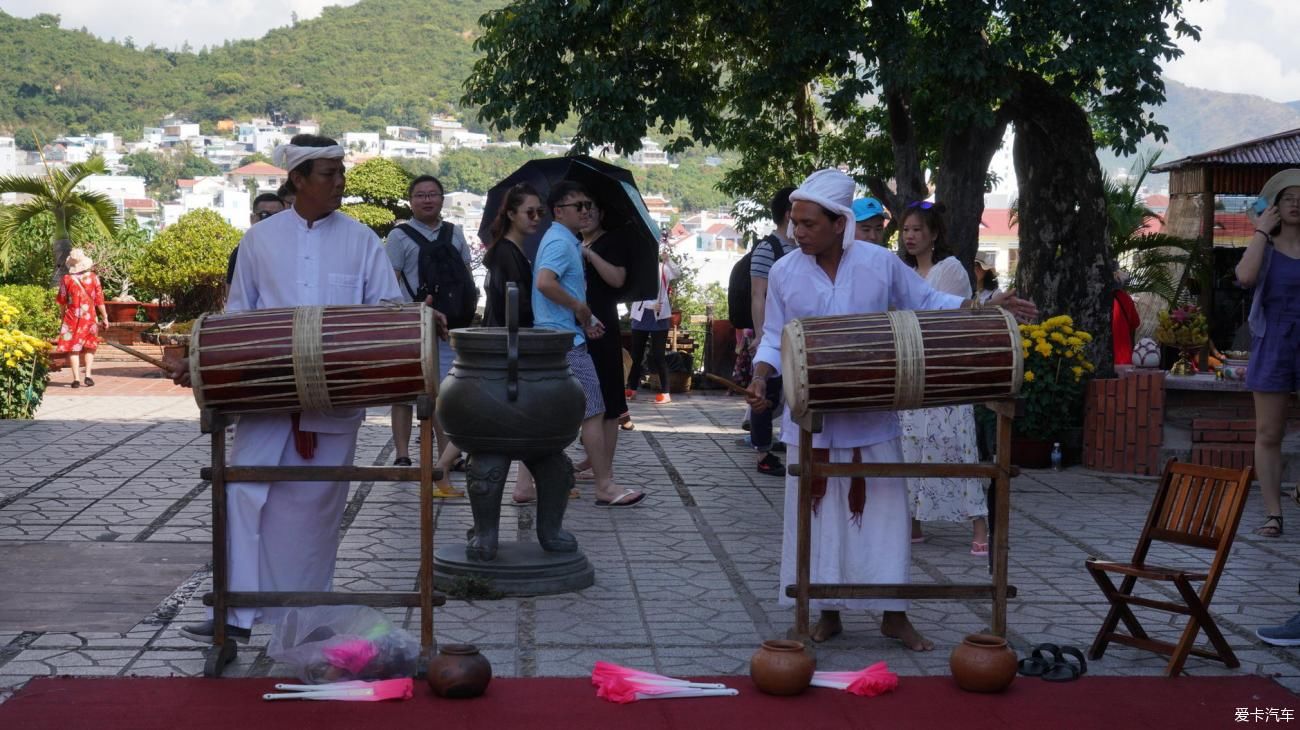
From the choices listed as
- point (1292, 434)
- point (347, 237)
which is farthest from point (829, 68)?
point (347, 237)

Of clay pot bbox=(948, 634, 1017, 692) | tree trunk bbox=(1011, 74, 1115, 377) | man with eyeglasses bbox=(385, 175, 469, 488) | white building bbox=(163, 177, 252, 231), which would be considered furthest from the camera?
white building bbox=(163, 177, 252, 231)

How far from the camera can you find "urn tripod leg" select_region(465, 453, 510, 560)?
19.6 ft

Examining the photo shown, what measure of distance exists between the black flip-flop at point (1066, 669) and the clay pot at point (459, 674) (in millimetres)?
1865

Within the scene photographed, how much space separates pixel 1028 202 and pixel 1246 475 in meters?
6.98

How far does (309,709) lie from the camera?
14.3 ft

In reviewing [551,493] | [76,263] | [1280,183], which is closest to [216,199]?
[76,263]

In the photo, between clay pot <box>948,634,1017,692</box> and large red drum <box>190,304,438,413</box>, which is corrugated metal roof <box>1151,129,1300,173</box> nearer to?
clay pot <box>948,634,1017,692</box>

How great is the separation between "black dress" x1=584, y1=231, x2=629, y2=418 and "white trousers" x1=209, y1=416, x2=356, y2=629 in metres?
2.84

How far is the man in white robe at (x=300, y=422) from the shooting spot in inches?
193

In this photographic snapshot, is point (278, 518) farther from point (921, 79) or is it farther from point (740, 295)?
point (921, 79)

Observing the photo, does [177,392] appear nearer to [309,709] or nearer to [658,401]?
[658,401]

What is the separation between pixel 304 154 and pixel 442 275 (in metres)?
3.26

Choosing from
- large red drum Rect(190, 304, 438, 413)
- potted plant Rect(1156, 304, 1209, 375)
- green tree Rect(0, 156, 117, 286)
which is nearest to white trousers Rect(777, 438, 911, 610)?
large red drum Rect(190, 304, 438, 413)

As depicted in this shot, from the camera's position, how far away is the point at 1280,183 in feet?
22.6
